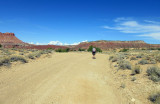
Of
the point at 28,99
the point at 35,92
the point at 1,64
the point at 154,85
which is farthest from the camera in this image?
the point at 1,64

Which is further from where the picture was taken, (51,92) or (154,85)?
(154,85)

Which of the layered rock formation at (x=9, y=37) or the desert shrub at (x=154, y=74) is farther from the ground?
the layered rock formation at (x=9, y=37)

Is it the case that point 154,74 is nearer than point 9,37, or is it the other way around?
point 154,74

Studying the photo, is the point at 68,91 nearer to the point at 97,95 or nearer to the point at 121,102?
the point at 97,95

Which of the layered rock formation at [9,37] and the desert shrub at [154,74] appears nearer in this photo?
the desert shrub at [154,74]

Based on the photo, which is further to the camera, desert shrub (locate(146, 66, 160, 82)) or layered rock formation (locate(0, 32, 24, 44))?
layered rock formation (locate(0, 32, 24, 44))

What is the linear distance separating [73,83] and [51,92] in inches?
70.2

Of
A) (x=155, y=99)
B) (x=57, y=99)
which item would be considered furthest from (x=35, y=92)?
(x=155, y=99)

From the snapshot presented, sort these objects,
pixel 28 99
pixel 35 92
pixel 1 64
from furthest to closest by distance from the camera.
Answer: pixel 1 64 → pixel 35 92 → pixel 28 99

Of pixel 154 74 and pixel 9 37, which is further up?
pixel 9 37

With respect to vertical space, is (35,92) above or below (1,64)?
below

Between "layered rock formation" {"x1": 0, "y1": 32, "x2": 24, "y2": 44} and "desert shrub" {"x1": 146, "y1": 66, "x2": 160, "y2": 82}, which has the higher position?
"layered rock formation" {"x1": 0, "y1": 32, "x2": 24, "y2": 44}

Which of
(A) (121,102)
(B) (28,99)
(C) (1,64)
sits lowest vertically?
(A) (121,102)

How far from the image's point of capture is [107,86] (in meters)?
7.71
